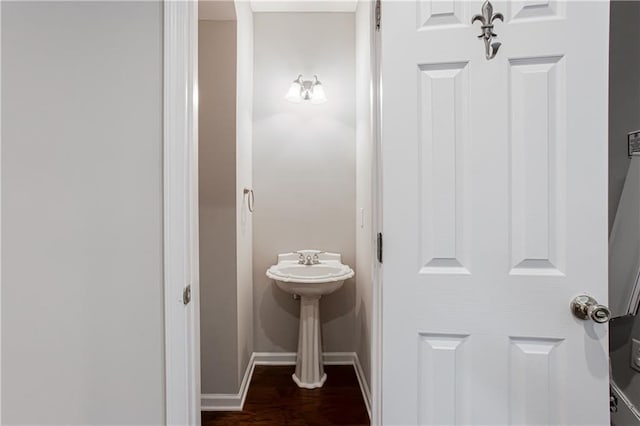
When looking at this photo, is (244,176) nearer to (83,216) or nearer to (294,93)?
(294,93)

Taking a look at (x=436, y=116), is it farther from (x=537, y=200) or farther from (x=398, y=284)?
(x=398, y=284)

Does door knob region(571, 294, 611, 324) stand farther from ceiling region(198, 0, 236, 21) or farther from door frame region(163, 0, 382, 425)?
ceiling region(198, 0, 236, 21)

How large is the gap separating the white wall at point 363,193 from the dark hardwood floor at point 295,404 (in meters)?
0.19

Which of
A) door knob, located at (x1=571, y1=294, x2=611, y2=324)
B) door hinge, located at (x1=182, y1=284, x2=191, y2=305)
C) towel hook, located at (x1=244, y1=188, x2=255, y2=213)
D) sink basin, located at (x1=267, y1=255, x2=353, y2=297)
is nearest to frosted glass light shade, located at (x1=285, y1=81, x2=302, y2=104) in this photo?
towel hook, located at (x1=244, y1=188, x2=255, y2=213)

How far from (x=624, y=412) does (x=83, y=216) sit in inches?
75.6

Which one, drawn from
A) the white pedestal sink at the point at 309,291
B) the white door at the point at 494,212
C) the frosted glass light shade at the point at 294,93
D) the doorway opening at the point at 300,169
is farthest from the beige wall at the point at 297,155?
the white door at the point at 494,212

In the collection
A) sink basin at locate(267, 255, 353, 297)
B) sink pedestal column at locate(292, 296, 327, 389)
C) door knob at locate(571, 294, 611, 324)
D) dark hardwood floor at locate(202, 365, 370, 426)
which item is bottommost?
dark hardwood floor at locate(202, 365, 370, 426)

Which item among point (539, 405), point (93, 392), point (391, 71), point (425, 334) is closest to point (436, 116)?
point (391, 71)

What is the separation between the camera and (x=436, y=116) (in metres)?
1.09

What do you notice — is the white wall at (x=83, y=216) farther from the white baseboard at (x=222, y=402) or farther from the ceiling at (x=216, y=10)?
the white baseboard at (x=222, y=402)

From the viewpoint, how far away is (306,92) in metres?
2.70

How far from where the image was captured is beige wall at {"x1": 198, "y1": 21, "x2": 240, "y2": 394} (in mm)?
2166

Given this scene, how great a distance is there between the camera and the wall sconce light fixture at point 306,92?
265 cm

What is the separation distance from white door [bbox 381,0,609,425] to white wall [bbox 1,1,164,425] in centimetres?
73
